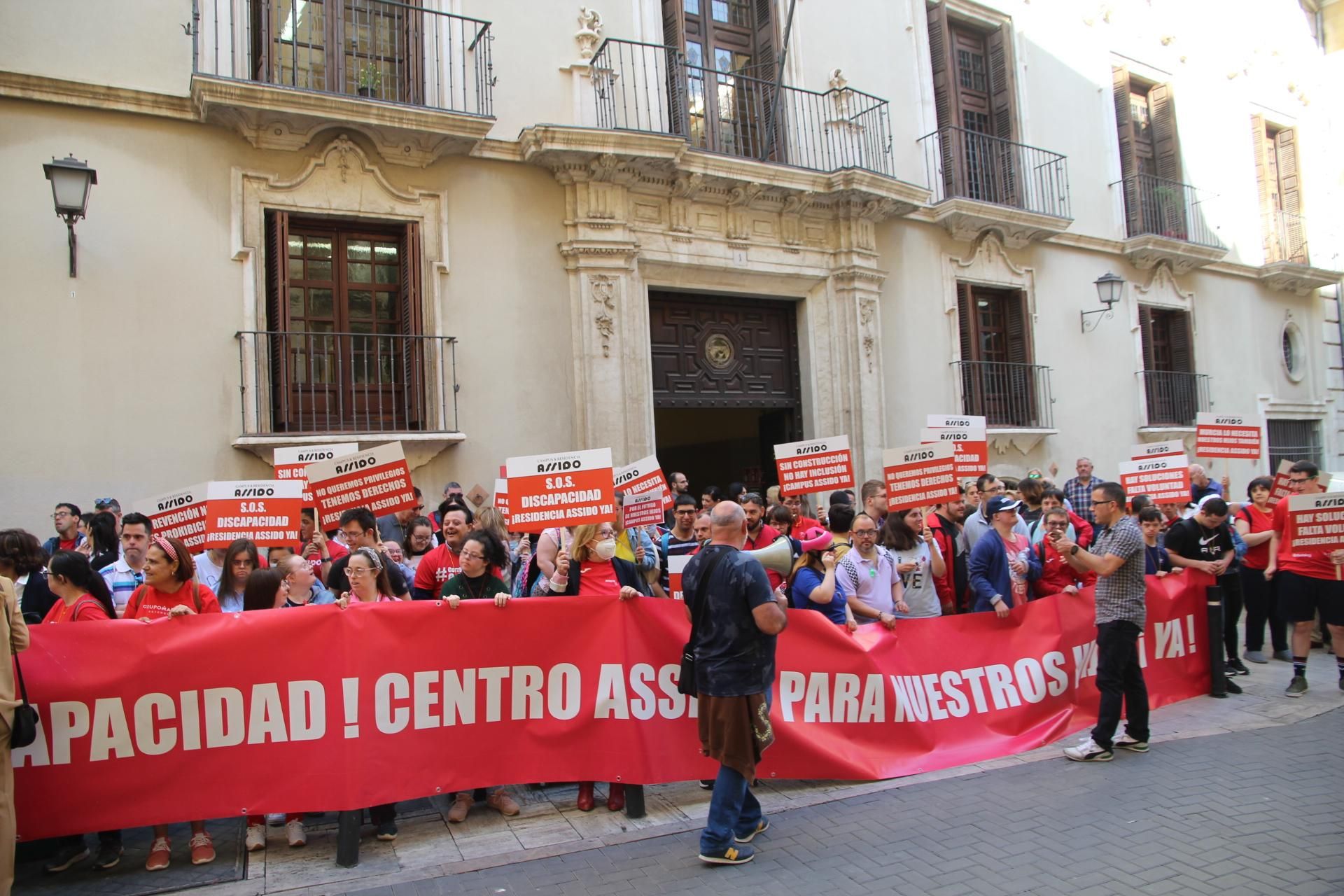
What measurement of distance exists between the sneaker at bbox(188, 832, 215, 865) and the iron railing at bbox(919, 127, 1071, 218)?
12776 mm

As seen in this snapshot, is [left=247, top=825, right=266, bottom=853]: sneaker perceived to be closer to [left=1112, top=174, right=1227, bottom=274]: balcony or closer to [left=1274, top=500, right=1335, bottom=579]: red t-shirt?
[left=1274, top=500, right=1335, bottom=579]: red t-shirt

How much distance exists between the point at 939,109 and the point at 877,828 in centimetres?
1282

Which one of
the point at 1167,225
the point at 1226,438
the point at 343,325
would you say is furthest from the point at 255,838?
the point at 1167,225

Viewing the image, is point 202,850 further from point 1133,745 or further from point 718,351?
point 718,351

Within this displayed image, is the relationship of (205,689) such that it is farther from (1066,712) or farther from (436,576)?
(1066,712)

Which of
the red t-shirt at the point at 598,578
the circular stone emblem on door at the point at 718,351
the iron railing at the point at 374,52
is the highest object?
the iron railing at the point at 374,52

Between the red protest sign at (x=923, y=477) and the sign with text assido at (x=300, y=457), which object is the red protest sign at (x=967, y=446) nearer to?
the red protest sign at (x=923, y=477)

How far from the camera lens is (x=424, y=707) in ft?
16.3

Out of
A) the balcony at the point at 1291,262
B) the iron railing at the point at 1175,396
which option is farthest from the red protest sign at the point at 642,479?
the balcony at the point at 1291,262

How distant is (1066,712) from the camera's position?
21.6ft

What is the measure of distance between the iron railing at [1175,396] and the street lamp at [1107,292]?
4.72ft

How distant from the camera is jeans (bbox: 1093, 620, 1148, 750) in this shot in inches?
232

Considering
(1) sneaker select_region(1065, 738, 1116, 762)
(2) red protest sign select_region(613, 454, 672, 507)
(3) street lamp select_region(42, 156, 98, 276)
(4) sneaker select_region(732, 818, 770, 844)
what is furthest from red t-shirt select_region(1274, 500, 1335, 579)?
(3) street lamp select_region(42, 156, 98, 276)

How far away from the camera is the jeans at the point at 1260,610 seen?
895 cm
